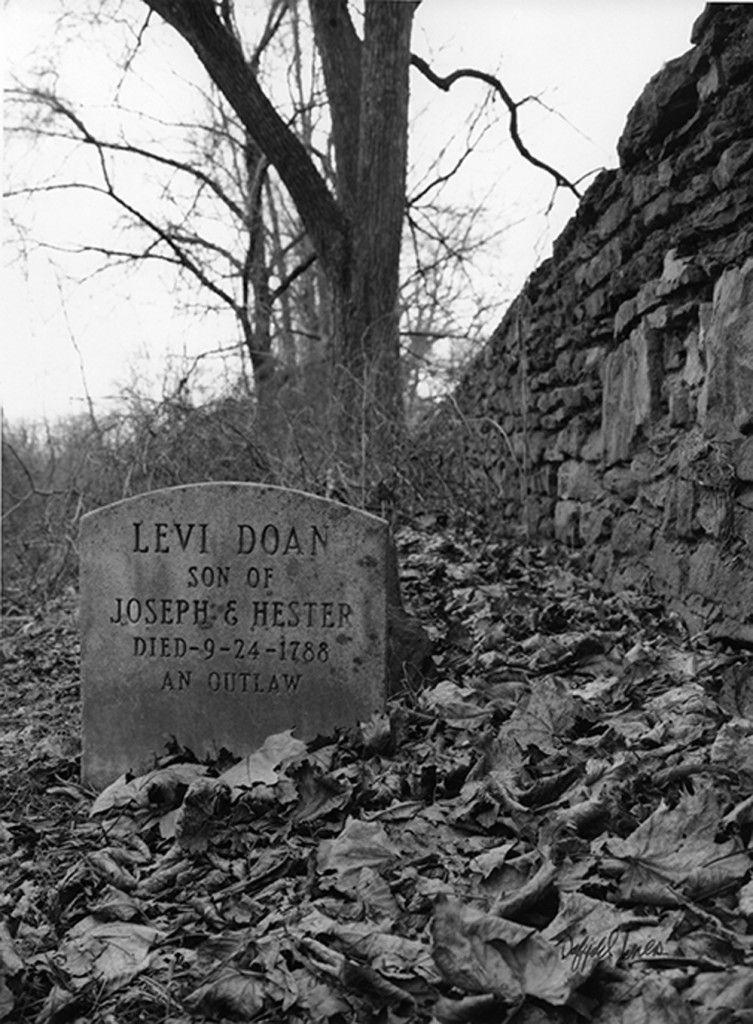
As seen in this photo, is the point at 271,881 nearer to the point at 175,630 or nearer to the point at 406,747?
the point at 406,747

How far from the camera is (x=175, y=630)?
3477 mm

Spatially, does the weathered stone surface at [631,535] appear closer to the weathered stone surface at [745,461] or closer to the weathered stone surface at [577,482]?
the weathered stone surface at [577,482]

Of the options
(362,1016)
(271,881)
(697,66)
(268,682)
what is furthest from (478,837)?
(697,66)

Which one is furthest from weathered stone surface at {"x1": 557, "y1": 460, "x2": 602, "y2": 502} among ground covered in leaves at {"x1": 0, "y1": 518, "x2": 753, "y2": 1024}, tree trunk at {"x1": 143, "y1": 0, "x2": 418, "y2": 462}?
tree trunk at {"x1": 143, "y1": 0, "x2": 418, "y2": 462}

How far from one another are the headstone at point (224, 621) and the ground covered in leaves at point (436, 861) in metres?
0.15

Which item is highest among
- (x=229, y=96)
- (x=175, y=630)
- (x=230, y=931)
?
(x=229, y=96)

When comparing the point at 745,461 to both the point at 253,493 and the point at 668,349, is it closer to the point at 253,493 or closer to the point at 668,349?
the point at 668,349

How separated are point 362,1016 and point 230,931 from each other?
1.75 feet

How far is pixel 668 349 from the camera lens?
4039 mm

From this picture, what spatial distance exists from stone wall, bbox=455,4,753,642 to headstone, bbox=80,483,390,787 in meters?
1.19

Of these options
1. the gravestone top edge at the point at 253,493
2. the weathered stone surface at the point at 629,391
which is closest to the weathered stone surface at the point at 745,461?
the weathered stone surface at the point at 629,391
